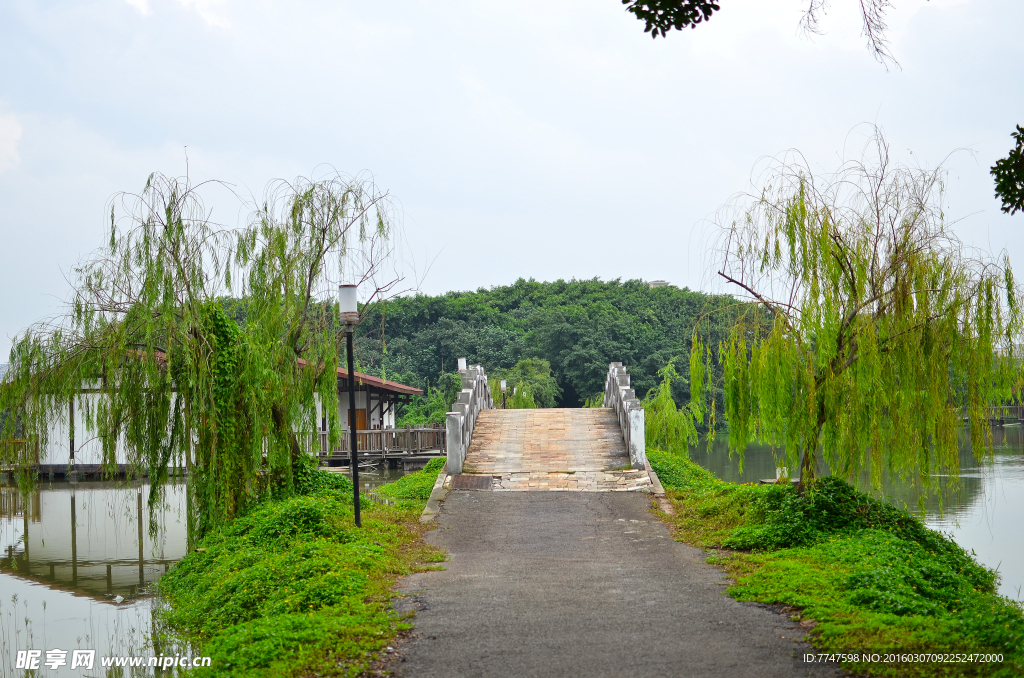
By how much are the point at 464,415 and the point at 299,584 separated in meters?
8.77

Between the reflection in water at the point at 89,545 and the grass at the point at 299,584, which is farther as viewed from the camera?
the reflection in water at the point at 89,545

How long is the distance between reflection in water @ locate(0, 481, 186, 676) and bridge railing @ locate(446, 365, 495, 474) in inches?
189

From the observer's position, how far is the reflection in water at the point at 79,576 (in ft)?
27.0

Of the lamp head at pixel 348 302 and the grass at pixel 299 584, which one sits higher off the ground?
the lamp head at pixel 348 302

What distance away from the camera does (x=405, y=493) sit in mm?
13852

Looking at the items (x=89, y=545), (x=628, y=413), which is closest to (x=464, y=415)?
(x=628, y=413)

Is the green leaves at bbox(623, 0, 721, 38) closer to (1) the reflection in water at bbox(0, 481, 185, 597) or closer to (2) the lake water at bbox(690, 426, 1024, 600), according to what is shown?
(2) the lake water at bbox(690, 426, 1024, 600)

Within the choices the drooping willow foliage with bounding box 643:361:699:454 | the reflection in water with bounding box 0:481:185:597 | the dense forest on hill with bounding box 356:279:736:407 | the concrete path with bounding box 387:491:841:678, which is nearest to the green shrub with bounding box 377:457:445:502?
the concrete path with bounding box 387:491:841:678

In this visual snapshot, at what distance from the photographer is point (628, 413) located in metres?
15.9

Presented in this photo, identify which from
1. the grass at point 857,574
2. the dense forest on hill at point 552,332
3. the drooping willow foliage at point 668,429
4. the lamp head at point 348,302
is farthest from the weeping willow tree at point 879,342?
the dense forest on hill at point 552,332

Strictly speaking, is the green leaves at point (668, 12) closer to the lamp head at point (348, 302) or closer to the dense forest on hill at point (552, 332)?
the lamp head at point (348, 302)

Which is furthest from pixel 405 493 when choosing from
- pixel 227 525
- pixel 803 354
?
pixel 803 354

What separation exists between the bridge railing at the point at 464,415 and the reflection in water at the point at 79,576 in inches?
189

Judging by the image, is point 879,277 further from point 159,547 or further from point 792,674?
point 159,547
